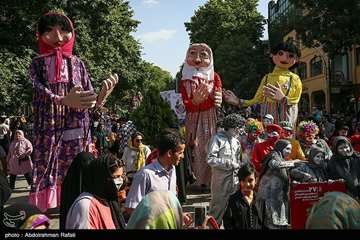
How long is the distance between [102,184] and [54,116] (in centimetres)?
284

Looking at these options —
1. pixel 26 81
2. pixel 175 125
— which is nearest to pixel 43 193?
pixel 175 125

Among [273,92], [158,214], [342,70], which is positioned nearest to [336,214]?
[158,214]

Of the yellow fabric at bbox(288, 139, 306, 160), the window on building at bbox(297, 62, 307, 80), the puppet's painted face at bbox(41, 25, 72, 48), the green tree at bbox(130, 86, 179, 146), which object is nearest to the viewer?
the puppet's painted face at bbox(41, 25, 72, 48)

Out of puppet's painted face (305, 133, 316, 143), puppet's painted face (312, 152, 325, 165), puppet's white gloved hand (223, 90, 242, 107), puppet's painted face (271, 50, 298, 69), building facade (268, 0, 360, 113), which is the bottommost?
puppet's painted face (312, 152, 325, 165)

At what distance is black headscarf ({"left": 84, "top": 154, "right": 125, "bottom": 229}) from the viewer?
3.04 meters

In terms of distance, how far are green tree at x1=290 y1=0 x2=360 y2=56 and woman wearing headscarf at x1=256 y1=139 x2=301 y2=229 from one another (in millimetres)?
10655

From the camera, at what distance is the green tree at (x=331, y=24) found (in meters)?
15.0

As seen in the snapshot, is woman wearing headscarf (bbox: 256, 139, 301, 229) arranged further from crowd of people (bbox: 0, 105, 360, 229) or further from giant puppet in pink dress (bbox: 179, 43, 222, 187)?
giant puppet in pink dress (bbox: 179, 43, 222, 187)

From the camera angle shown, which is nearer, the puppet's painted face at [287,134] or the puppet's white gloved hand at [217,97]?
the puppet's painted face at [287,134]

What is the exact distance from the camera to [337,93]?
3322 centimetres

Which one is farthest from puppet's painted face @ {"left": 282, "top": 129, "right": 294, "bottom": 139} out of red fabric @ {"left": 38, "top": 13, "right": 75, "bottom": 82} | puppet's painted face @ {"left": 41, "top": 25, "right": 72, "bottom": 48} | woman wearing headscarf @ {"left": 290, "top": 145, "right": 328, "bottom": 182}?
puppet's painted face @ {"left": 41, "top": 25, "right": 72, "bottom": 48}

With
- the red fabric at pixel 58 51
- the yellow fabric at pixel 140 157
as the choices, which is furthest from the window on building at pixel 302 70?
the red fabric at pixel 58 51

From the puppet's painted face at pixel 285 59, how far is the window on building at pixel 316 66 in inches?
1185

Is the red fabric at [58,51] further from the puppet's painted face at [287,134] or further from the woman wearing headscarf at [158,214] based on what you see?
the woman wearing headscarf at [158,214]
